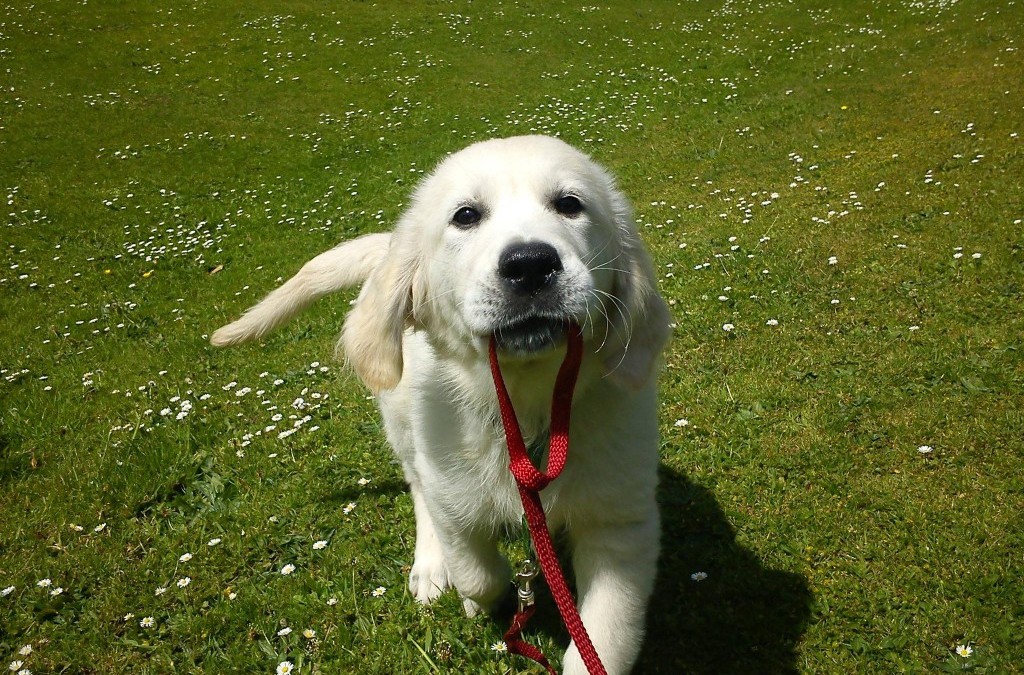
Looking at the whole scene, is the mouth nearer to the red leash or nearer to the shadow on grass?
the red leash

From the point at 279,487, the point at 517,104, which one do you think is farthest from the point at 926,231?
the point at 517,104

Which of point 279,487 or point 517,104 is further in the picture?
point 517,104

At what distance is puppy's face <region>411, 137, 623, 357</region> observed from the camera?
2.01 metres

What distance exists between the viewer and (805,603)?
2738 mm

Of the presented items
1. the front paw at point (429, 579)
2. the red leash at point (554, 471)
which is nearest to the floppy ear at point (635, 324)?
the red leash at point (554, 471)

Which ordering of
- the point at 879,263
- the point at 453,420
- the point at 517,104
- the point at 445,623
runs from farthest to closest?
the point at 517,104, the point at 879,263, the point at 445,623, the point at 453,420

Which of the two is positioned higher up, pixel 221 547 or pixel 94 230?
pixel 221 547

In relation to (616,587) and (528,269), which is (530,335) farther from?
(616,587)

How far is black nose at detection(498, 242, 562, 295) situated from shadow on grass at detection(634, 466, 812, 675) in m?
1.52

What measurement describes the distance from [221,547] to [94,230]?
6909 mm

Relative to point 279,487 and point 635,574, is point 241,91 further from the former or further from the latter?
point 635,574

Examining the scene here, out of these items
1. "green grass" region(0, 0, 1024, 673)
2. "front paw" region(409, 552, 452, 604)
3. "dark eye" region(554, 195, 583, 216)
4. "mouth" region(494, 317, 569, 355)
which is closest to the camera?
"mouth" region(494, 317, 569, 355)

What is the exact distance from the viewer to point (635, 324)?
2369mm

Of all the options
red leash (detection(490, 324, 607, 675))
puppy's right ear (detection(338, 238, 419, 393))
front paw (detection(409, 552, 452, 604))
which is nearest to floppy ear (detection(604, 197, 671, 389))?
red leash (detection(490, 324, 607, 675))
